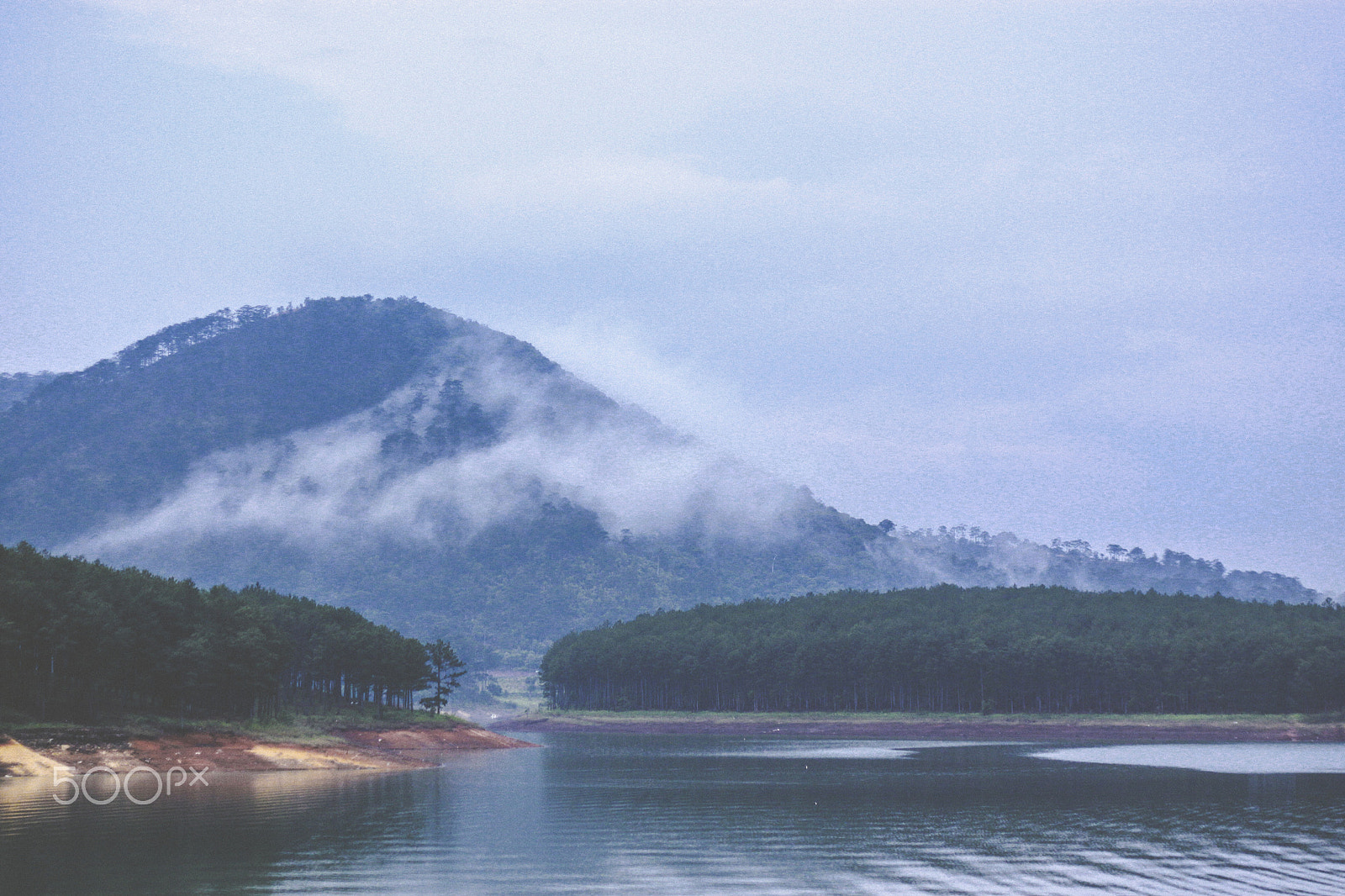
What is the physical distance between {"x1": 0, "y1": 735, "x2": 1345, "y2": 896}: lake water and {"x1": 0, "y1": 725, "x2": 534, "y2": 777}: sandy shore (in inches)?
203

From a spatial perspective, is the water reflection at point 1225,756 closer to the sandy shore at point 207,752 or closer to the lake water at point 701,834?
the lake water at point 701,834

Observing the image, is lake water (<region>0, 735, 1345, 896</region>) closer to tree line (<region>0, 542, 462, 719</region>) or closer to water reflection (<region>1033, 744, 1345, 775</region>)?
water reflection (<region>1033, 744, 1345, 775</region>)

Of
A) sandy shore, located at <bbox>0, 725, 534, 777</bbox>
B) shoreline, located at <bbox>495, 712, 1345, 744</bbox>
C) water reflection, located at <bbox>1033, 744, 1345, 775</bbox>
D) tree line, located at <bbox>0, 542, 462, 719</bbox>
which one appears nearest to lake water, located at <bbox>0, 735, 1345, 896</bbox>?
water reflection, located at <bbox>1033, 744, 1345, 775</bbox>

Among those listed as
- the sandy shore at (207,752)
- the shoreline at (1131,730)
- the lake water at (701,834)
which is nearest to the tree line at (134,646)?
the sandy shore at (207,752)

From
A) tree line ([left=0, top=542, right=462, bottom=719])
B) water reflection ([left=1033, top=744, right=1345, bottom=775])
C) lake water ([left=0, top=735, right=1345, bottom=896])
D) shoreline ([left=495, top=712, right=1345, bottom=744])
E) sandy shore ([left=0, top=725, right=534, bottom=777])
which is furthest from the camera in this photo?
shoreline ([left=495, top=712, right=1345, bottom=744])

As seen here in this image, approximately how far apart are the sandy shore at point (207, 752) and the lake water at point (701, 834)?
5.15m

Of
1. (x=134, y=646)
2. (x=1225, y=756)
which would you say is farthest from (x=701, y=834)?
(x=1225, y=756)

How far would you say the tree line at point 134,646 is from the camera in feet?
354

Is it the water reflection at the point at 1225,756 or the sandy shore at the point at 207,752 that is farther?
the water reflection at the point at 1225,756

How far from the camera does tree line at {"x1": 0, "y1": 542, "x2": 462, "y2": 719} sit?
108m

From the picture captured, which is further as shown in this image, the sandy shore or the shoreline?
the shoreline

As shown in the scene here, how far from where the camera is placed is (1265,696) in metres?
187

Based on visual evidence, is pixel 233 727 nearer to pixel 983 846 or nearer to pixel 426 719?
pixel 426 719

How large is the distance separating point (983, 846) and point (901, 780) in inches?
1608
